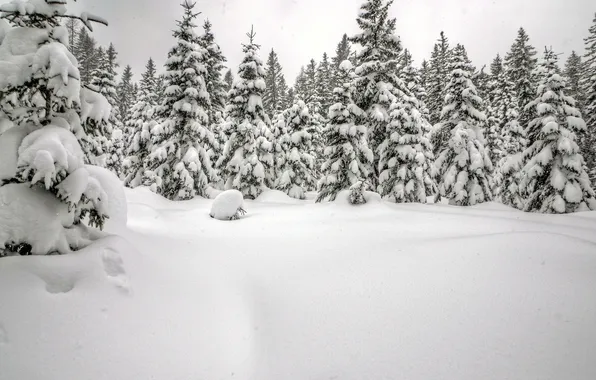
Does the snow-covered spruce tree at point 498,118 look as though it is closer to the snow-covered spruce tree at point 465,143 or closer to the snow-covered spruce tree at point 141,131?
the snow-covered spruce tree at point 465,143

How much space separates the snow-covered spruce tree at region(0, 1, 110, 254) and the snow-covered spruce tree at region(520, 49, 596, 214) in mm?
20893

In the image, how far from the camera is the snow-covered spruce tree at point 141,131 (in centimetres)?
Result: 2520

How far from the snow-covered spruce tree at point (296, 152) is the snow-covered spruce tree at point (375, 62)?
31.2ft

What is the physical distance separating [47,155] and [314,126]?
98.7 ft

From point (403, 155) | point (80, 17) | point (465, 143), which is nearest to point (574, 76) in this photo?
point (465, 143)

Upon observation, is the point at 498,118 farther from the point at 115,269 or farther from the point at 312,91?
the point at 115,269

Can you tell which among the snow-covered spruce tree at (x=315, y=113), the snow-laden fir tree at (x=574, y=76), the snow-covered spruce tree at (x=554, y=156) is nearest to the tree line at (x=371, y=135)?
the snow-covered spruce tree at (x=554, y=156)

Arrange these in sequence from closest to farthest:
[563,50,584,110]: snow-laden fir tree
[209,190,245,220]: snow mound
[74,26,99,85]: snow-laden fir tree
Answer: [209,190,245,220]: snow mound → [563,50,584,110]: snow-laden fir tree → [74,26,99,85]: snow-laden fir tree

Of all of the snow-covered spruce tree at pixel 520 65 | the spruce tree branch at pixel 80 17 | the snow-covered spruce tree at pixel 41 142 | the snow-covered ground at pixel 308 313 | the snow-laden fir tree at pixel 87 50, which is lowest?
the snow-covered ground at pixel 308 313

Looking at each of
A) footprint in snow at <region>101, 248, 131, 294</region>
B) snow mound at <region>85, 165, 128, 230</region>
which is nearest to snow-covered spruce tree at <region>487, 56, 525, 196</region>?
snow mound at <region>85, 165, 128, 230</region>

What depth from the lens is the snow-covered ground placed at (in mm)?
3232

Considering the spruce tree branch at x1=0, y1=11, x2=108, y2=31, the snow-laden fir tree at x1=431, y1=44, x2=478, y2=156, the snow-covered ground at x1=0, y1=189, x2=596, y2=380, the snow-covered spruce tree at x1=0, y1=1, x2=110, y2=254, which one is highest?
the snow-laden fir tree at x1=431, y1=44, x2=478, y2=156

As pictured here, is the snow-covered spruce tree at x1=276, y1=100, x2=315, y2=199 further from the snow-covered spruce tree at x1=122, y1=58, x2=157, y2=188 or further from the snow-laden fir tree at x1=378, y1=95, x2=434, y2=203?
the snow-covered spruce tree at x1=122, y1=58, x2=157, y2=188

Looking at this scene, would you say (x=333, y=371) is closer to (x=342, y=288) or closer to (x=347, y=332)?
(x=347, y=332)
